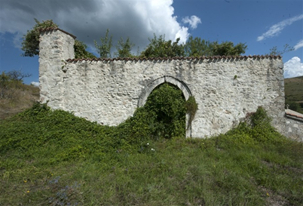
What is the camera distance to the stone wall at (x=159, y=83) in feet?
19.7

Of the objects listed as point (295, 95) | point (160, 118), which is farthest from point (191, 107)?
point (295, 95)

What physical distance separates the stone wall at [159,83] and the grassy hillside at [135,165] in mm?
546

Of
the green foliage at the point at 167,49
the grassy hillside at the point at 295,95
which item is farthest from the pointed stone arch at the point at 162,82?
the grassy hillside at the point at 295,95

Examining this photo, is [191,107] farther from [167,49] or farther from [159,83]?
[167,49]

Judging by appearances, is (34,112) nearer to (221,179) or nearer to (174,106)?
(174,106)

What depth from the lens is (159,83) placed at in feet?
20.0

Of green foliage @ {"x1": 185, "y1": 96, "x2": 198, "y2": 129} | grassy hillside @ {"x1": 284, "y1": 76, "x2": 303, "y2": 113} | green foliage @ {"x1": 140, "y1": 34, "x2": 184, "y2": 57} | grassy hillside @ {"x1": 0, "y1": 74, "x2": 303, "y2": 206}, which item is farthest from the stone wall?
grassy hillside @ {"x1": 284, "y1": 76, "x2": 303, "y2": 113}

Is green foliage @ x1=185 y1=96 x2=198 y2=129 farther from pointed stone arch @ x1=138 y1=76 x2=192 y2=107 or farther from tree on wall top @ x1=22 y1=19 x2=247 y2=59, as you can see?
tree on wall top @ x1=22 y1=19 x2=247 y2=59

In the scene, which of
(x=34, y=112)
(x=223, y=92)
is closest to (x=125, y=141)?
(x=34, y=112)

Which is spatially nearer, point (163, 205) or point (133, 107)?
point (163, 205)

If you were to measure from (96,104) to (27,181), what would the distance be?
352 cm

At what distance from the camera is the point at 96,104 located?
20.4ft

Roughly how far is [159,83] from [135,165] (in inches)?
141

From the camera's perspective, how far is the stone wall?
6.00m
